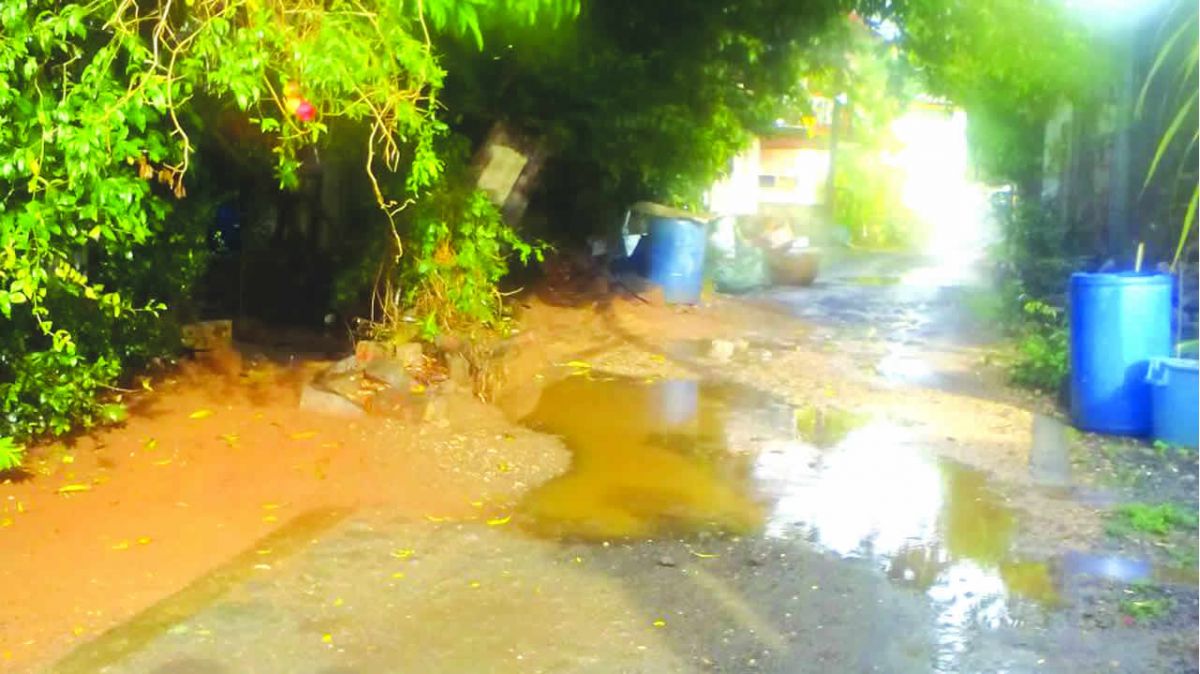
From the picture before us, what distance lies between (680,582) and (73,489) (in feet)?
11.2

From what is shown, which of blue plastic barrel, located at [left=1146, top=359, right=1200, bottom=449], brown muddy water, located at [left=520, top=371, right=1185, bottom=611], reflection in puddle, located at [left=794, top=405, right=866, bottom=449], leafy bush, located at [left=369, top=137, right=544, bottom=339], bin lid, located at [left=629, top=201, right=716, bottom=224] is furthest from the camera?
bin lid, located at [left=629, top=201, right=716, bottom=224]

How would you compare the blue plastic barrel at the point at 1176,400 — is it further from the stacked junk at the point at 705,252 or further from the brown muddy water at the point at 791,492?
the stacked junk at the point at 705,252

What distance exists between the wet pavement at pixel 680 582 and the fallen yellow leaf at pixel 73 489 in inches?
47.7

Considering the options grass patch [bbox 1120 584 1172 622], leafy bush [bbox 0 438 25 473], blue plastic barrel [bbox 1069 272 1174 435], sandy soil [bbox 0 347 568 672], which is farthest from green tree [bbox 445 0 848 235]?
grass patch [bbox 1120 584 1172 622]

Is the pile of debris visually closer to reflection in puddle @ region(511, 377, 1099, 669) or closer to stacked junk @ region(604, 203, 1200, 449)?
reflection in puddle @ region(511, 377, 1099, 669)

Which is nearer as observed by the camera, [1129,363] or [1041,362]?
[1129,363]

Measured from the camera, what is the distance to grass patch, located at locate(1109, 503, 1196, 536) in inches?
247

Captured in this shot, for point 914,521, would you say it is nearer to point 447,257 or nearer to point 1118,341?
point 1118,341

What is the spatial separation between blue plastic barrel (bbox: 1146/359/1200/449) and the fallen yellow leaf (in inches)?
258

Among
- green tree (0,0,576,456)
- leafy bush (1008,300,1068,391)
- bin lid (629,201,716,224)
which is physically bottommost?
leafy bush (1008,300,1068,391)

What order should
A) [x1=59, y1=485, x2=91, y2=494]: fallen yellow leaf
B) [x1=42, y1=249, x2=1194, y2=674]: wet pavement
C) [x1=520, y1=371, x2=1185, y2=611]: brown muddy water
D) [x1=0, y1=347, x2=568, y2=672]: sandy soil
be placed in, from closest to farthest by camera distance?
[x1=42, y1=249, x2=1194, y2=674]: wet pavement, [x1=0, y1=347, x2=568, y2=672]: sandy soil, [x1=520, y1=371, x2=1185, y2=611]: brown muddy water, [x1=59, y1=485, x2=91, y2=494]: fallen yellow leaf

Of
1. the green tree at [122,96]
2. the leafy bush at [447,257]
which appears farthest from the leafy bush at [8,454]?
the leafy bush at [447,257]

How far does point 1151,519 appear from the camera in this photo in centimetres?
638

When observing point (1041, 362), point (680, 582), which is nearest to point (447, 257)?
point (680, 582)
